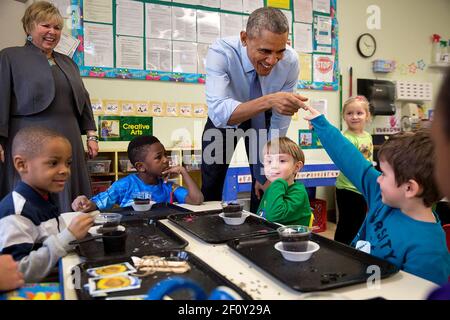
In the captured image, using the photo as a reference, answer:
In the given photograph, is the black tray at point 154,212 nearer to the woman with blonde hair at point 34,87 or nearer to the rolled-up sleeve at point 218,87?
the rolled-up sleeve at point 218,87

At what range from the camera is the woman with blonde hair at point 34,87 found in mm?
2279

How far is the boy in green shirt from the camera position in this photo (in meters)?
1.57

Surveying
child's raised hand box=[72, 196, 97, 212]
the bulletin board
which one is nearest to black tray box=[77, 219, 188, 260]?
child's raised hand box=[72, 196, 97, 212]

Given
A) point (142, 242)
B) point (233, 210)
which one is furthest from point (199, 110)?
point (142, 242)

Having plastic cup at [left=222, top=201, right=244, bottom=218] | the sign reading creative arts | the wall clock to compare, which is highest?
the wall clock

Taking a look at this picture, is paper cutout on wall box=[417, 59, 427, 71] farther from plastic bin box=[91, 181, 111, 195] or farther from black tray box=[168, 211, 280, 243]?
black tray box=[168, 211, 280, 243]

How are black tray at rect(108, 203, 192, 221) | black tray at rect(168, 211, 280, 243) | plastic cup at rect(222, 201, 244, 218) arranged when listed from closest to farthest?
black tray at rect(168, 211, 280, 243) → plastic cup at rect(222, 201, 244, 218) → black tray at rect(108, 203, 192, 221)

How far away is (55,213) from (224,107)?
0.95 m

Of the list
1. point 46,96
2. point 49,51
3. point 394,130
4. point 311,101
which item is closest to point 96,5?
point 49,51

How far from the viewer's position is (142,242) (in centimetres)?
118

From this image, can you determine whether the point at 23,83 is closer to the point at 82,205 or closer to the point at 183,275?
the point at 82,205

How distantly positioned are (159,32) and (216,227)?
9.33ft

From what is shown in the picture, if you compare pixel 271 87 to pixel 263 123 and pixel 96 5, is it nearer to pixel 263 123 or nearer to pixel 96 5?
pixel 263 123

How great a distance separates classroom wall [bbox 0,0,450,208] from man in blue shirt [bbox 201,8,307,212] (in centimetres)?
114
